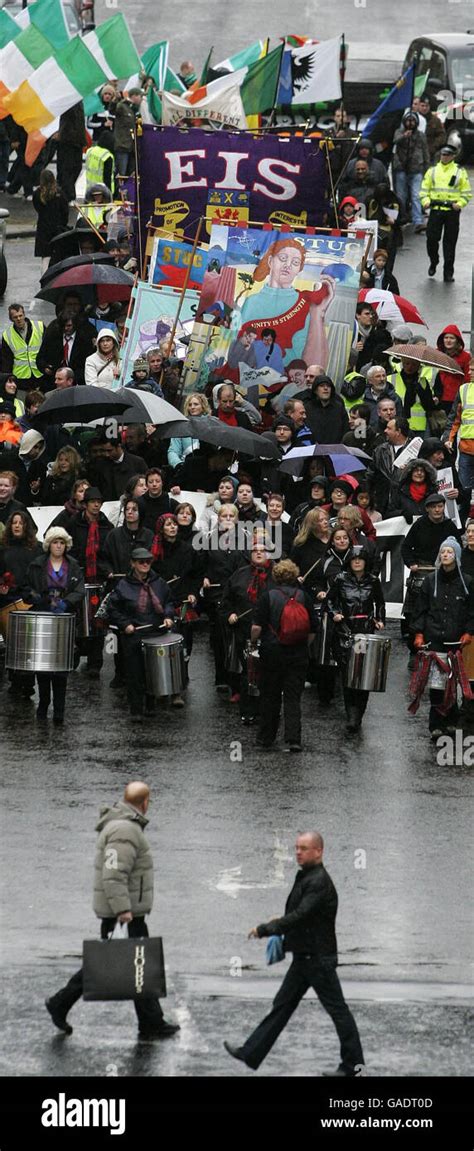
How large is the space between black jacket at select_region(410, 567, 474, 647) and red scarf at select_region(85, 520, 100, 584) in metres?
2.59

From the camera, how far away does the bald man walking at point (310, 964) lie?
11906 millimetres

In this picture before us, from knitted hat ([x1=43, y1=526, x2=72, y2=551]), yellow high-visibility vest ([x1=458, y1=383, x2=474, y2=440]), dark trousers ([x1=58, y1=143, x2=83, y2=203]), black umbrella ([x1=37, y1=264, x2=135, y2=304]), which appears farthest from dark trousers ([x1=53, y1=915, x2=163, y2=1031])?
dark trousers ([x1=58, y1=143, x2=83, y2=203])

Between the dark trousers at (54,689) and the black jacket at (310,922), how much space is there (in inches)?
216

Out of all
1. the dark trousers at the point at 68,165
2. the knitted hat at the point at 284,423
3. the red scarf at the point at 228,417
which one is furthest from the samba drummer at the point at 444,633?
the dark trousers at the point at 68,165

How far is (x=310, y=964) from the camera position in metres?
12.0

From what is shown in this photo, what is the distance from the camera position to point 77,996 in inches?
481

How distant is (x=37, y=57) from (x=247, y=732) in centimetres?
1339

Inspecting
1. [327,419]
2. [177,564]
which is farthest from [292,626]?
[327,419]

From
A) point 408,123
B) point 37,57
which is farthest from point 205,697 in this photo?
point 408,123

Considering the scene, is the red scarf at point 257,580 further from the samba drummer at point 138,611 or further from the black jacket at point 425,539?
the black jacket at point 425,539

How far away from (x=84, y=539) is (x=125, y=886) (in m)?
6.44

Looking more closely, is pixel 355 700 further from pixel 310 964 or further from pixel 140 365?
pixel 140 365
